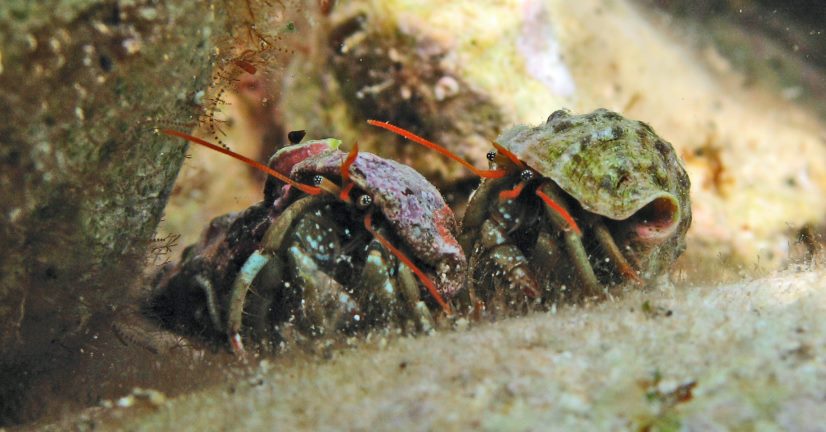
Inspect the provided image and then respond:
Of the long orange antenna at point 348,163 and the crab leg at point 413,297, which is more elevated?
the long orange antenna at point 348,163

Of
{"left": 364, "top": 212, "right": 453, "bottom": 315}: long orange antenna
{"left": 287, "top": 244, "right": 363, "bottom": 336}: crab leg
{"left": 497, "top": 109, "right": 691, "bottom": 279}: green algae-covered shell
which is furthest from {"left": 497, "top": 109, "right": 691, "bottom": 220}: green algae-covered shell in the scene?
{"left": 287, "top": 244, "right": 363, "bottom": 336}: crab leg

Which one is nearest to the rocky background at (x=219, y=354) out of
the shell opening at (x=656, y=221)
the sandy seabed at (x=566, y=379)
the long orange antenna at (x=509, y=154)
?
the sandy seabed at (x=566, y=379)

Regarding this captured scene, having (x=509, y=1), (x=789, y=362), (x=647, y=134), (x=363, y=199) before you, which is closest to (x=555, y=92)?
(x=509, y=1)

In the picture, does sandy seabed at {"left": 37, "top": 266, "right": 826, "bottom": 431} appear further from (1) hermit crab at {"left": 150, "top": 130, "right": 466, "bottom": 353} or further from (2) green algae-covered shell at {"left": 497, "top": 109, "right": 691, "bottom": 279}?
(2) green algae-covered shell at {"left": 497, "top": 109, "right": 691, "bottom": 279}

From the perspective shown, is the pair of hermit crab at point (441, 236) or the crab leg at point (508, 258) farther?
the crab leg at point (508, 258)

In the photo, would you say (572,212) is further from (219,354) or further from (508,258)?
(219,354)

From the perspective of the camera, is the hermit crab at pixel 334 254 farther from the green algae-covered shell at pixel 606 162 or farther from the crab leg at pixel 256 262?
the green algae-covered shell at pixel 606 162

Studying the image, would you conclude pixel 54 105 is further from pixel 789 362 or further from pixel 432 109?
pixel 432 109
